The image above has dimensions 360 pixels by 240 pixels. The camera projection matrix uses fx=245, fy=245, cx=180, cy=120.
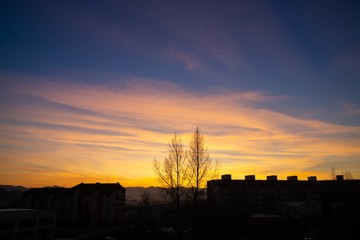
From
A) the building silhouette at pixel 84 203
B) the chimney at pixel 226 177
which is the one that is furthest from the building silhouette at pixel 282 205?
the building silhouette at pixel 84 203

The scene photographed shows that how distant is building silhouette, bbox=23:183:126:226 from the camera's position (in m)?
73.1

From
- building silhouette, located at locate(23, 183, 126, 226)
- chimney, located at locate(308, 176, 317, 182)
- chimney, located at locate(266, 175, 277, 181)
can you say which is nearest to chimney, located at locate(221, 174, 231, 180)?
chimney, located at locate(266, 175, 277, 181)

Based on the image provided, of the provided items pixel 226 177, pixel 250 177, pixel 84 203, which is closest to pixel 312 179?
pixel 250 177

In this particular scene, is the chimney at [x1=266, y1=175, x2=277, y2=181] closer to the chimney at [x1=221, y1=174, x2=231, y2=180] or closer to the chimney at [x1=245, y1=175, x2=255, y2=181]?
the chimney at [x1=245, y1=175, x2=255, y2=181]

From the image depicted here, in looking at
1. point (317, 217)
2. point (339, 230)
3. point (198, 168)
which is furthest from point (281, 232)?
point (198, 168)

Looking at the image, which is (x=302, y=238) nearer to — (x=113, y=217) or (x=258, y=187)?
(x=258, y=187)

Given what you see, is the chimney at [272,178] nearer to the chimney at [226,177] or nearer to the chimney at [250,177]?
the chimney at [250,177]

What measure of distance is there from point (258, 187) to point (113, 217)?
50.1m

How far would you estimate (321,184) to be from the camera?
92.7 metres

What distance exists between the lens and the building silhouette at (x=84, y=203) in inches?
2876

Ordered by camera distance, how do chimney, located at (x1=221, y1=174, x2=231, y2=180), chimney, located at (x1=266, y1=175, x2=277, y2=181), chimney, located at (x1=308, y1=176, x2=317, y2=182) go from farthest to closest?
chimney, located at (x1=308, y1=176, x2=317, y2=182) < chimney, located at (x1=266, y1=175, x2=277, y2=181) < chimney, located at (x1=221, y1=174, x2=231, y2=180)

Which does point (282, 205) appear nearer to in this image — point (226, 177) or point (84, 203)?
point (226, 177)

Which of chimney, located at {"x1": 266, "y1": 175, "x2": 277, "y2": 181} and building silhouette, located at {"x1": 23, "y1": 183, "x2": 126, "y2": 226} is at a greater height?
chimney, located at {"x1": 266, "y1": 175, "x2": 277, "y2": 181}

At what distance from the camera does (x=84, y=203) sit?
75312 millimetres
